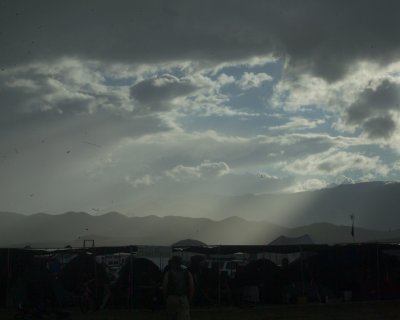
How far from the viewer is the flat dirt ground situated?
79.6 ft

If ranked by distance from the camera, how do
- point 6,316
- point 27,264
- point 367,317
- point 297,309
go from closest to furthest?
point 367,317, point 6,316, point 297,309, point 27,264

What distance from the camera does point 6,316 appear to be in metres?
25.4

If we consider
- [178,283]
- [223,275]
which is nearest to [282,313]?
[223,275]

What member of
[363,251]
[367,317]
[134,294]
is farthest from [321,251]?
[134,294]

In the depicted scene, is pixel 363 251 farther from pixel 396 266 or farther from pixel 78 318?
pixel 78 318

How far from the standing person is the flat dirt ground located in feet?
32.4

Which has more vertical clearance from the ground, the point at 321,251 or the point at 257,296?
the point at 321,251

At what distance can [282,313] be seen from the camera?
25.7 m

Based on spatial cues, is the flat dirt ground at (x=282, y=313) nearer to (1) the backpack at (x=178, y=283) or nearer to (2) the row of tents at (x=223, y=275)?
(2) the row of tents at (x=223, y=275)

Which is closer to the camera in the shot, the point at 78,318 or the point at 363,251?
the point at 78,318

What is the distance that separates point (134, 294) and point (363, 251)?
10.8 meters

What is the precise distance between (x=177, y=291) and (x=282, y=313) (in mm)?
12124

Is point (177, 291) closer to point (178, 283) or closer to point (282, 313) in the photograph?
point (178, 283)

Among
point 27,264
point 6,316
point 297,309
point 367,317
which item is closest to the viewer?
point 367,317
